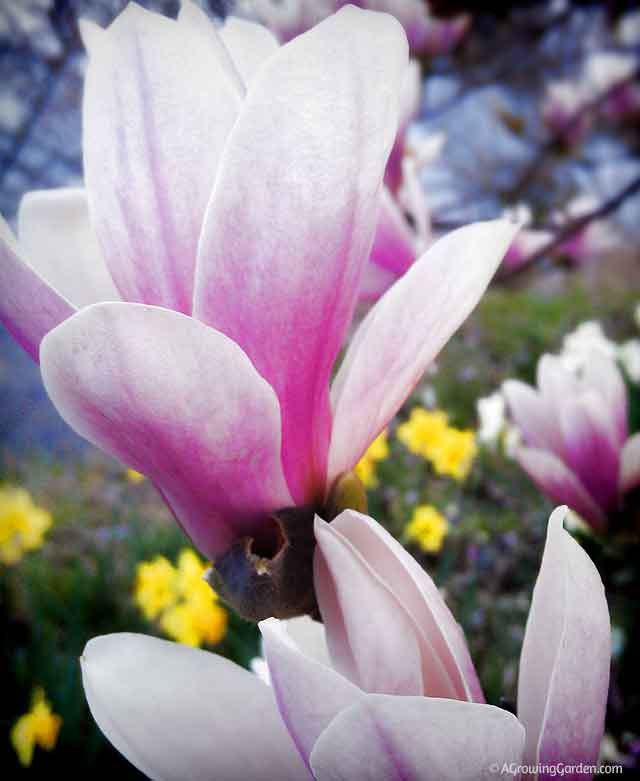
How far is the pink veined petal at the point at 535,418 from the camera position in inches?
17.3

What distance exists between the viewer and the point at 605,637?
19cm

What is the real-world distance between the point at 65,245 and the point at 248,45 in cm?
9

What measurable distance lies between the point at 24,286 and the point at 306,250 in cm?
7

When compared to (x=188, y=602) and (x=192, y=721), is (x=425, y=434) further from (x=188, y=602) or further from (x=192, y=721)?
(x=192, y=721)

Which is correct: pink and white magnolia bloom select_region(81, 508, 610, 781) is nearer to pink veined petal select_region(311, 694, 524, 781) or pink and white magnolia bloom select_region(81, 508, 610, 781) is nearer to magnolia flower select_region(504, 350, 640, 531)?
pink veined petal select_region(311, 694, 524, 781)

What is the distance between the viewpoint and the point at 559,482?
39 centimetres

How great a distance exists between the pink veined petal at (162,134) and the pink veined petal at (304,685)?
0.09m

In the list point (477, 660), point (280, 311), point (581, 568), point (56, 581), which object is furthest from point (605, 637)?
point (56, 581)

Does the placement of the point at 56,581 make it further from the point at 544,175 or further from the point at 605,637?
the point at 605,637

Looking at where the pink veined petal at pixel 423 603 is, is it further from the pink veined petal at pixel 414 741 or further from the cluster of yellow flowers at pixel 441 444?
the cluster of yellow flowers at pixel 441 444

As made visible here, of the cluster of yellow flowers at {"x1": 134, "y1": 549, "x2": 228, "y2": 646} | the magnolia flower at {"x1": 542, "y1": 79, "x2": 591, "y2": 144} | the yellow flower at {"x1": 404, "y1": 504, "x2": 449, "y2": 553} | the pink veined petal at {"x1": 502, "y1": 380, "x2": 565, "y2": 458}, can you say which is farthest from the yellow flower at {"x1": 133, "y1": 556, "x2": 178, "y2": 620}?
the magnolia flower at {"x1": 542, "y1": 79, "x2": 591, "y2": 144}

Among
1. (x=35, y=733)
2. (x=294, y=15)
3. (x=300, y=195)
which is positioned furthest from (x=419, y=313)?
(x=35, y=733)

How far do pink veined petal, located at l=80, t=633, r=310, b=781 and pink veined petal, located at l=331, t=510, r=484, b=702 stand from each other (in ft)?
0.16

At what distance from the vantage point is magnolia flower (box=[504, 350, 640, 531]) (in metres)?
0.39
